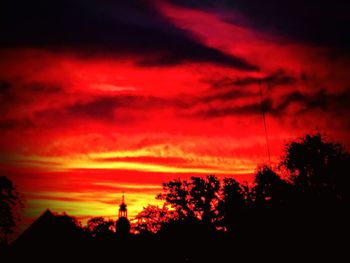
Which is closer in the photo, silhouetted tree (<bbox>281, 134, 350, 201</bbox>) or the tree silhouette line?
the tree silhouette line

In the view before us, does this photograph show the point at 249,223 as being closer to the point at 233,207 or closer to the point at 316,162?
the point at 233,207

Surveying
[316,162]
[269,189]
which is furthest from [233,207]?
[316,162]

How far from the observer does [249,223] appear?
28266 millimetres

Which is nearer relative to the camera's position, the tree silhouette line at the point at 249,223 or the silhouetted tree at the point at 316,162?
the tree silhouette line at the point at 249,223

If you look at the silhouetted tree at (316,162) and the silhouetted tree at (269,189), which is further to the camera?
the silhouetted tree at (316,162)

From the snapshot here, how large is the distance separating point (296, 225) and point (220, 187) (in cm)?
2598

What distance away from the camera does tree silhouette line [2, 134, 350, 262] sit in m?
24.6

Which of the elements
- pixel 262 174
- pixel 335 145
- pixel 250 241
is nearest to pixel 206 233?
pixel 262 174

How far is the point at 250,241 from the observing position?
27531 mm

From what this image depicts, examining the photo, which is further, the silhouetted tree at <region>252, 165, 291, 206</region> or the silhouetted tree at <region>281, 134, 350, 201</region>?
the silhouetted tree at <region>281, 134, 350, 201</region>

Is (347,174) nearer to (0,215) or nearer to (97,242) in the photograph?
(97,242)

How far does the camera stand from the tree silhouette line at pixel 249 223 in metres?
24.6

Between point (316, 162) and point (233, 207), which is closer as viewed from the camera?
point (233, 207)

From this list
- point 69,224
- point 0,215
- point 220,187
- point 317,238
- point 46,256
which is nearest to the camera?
point 317,238
